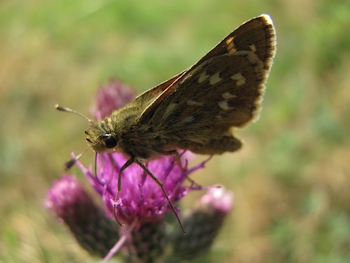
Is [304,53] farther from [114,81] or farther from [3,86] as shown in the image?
[3,86]

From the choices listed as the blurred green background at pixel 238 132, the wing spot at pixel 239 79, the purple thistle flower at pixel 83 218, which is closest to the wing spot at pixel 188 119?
the wing spot at pixel 239 79

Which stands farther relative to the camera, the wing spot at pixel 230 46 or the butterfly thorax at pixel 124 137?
the butterfly thorax at pixel 124 137

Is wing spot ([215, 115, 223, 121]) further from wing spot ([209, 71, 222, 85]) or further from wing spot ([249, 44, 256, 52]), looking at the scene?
wing spot ([249, 44, 256, 52])

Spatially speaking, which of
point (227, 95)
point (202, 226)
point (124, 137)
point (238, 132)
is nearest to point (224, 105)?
point (227, 95)

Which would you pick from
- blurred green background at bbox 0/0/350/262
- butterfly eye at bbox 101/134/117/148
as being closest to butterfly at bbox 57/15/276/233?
butterfly eye at bbox 101/134/117/148

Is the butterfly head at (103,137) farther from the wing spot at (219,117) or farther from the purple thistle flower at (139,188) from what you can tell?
the wing spot at (219,117)

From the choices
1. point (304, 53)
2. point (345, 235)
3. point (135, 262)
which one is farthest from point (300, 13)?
point (135, 262)

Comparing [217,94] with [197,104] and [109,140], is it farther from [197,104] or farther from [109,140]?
[109,140]
